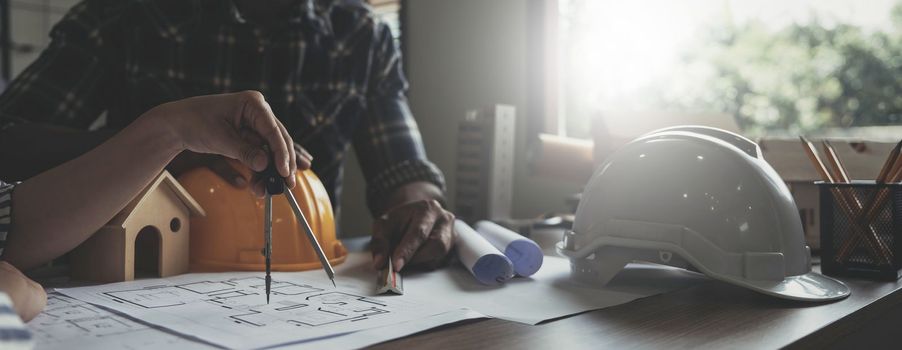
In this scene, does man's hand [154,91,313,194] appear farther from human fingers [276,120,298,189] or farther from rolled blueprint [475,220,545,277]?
rolled blueprint [475,220,545,277]

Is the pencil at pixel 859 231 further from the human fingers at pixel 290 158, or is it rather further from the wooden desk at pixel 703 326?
the human fingers at pixel 290 158

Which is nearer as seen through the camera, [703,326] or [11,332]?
Result: [11,332]

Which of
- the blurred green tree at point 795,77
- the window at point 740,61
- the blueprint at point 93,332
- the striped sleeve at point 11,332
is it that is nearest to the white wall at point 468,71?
the window at point 740,61

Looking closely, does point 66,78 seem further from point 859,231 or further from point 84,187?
point 859,231

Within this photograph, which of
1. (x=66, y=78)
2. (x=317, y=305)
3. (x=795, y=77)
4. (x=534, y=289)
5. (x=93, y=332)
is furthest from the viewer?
(x=795, y=77)

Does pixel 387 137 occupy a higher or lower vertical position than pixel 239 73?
lower

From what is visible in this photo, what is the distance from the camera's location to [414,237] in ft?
2.80

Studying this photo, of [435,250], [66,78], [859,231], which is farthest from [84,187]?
[859,231]

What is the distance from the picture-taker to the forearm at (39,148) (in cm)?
91

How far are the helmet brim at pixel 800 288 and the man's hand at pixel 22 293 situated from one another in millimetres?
640

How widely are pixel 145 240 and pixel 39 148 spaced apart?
25 cm

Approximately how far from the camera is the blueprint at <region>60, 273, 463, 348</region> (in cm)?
51

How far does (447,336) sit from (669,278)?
37 cm

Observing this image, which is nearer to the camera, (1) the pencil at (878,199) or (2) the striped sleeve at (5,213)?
(2) the striped sleeve at (5,213)
